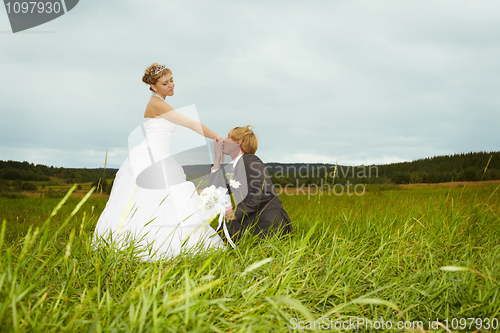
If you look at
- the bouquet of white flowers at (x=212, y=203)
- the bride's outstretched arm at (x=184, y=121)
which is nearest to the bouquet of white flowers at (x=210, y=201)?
the bouquet of white flowers at (x=212, y=203)

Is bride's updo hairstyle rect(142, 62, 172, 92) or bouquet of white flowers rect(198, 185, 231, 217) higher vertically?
bride's updo hairstyle rect(142, 62, 172, 92)

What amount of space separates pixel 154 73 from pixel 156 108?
72 centimetres

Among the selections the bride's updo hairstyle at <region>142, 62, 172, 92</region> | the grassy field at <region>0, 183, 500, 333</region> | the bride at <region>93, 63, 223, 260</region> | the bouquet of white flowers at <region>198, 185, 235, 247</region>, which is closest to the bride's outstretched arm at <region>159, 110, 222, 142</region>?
the bride at <region>93, 63, 223, 260</region>

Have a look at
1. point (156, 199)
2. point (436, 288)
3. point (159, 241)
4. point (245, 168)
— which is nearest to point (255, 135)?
point (245, 168)

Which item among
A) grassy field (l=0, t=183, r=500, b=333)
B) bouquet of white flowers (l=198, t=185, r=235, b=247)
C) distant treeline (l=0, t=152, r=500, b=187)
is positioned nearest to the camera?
grassy field (l=0, t=183, r=500, b=333)

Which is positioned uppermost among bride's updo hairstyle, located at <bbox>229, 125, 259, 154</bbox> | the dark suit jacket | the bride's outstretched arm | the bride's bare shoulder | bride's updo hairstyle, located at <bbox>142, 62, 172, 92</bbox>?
bride's updo hairstyle, located at <bbox>142, 62, 172, 92</bbox>

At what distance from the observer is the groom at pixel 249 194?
431 cm

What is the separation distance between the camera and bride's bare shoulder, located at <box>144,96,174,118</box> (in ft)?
15.7

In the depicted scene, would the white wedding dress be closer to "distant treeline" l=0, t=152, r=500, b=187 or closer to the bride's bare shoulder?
the bride's bare shoulder

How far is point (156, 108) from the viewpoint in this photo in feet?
15.9

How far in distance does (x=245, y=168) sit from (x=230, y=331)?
2.63 meters

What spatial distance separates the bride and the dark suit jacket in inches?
19.1

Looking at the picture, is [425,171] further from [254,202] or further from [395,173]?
[254,202]

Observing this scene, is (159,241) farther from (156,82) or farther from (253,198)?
(156,82)
